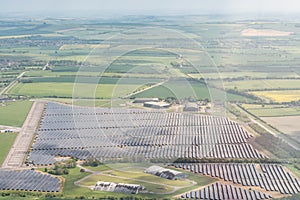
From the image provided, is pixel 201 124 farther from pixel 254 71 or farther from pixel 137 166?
pixel 254 71

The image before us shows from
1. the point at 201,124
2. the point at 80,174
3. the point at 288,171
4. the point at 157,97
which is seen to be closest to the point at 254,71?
the point at 157,97

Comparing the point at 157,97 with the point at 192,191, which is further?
the point at 157,97

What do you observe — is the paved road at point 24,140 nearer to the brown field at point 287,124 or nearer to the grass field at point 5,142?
the grass field at point 5,142

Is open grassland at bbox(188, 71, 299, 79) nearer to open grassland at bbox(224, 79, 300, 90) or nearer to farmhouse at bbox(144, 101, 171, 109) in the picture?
open grassland at bbox(224, 79, 300, 90)

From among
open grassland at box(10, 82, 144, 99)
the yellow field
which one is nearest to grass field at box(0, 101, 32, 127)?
open grassland at box(10, 82, 144, 99)

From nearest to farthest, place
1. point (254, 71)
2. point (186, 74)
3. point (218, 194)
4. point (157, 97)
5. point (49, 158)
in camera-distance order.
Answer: point (218, 194) < point (49, 158) < point (157, 97) < point (186, 74) < point (254, 71)

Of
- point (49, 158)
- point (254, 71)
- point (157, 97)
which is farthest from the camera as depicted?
point (254, 71)

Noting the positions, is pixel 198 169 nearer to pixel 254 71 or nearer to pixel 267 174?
pixel 267 174
